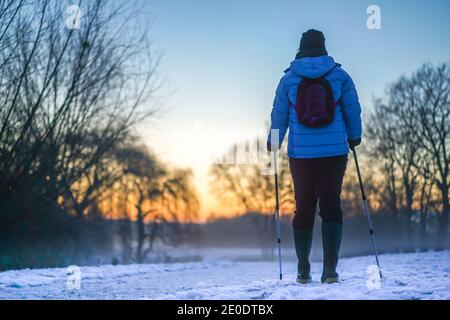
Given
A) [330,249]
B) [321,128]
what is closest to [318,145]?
[321,128]

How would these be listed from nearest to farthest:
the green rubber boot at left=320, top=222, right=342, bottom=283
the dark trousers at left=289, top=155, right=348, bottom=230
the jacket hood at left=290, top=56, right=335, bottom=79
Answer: the green rubber boot at left=320, top=222, right=342, bottom=283 < the dark trousers at left=289, top=155, right=348, bottom=230 < the jacket hood at left=290, top=56, right=335, bottom=79

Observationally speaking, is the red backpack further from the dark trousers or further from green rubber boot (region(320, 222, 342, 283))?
green rubber boot (region(320, 222, 342, 283))

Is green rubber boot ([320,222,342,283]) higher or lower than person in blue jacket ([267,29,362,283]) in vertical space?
lower

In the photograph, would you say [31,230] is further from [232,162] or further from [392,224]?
[232,162]

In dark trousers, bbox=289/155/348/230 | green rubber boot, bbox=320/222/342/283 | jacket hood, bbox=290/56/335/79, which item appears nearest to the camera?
green rubber boot, bbox=320/222/342/283

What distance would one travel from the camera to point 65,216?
16.8 metres

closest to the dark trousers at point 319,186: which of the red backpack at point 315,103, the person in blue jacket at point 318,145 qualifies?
the person in blue jacket at point 318,145

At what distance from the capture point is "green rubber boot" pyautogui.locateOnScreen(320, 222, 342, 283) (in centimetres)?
463

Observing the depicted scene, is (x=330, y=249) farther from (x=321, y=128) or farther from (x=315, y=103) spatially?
(x=315, y=103)

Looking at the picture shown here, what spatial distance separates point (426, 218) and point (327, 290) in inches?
1305

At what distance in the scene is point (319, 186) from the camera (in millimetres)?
4828

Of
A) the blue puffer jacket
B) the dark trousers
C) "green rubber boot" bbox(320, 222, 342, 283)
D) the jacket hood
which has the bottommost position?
"green rubber boot" bbox(320, 222, 342, 283)

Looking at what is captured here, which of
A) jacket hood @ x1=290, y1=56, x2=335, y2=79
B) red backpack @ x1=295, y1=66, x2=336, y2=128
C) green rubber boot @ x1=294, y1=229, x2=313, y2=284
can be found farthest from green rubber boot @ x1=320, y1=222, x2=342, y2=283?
jacket hood @ x1=290, y1=56, x2=335, y2=79
